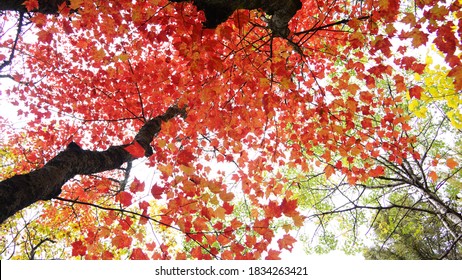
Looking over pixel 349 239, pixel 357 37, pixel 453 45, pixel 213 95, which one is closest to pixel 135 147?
pixel 213 95

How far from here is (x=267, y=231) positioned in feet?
11.6

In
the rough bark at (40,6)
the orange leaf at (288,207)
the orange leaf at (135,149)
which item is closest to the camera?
the orange leaf at (288,207)

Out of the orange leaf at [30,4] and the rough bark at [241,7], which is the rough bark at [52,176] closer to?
the rough bark at [241,7]

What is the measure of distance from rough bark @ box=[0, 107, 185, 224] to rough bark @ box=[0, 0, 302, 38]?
2046mm

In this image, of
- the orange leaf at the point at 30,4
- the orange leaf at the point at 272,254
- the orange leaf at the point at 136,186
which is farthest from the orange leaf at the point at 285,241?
the orange leaf at the point at 30,4

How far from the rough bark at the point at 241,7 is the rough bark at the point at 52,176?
2.05 m

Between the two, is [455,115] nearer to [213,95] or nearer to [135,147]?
[213,95]

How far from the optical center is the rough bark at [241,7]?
101 inches

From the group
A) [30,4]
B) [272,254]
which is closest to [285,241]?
[272,254]

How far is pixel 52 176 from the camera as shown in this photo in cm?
260

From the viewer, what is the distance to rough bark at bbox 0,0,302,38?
2568 mm

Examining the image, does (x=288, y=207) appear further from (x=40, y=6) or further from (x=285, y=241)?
(x=40, y=6)

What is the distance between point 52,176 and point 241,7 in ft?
7.97

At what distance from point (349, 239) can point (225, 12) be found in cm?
1044
